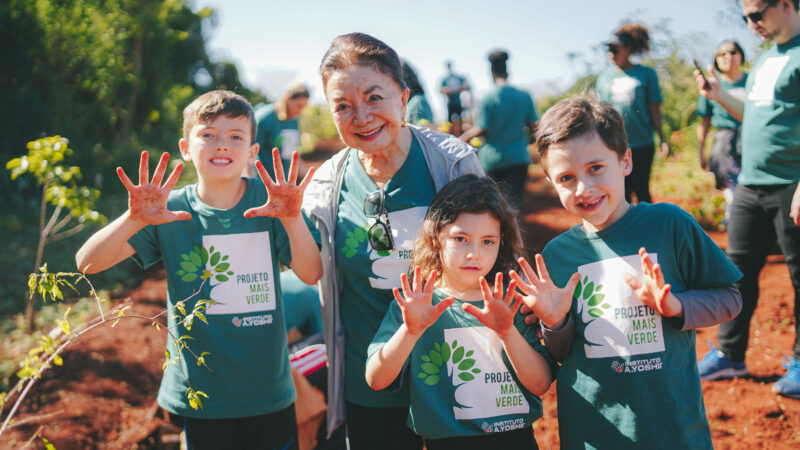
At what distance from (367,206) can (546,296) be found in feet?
2.39

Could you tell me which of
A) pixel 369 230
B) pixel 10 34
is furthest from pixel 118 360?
pixel 10 34

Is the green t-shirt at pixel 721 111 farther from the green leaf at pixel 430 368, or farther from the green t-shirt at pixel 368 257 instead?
the green leaf at pixel 430 368

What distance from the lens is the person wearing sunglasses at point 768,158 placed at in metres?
2.85

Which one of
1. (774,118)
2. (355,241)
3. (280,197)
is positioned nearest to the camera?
(280,197)

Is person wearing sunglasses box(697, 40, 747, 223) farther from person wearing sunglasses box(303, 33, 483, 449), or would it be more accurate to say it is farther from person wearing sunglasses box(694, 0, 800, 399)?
person wearing sunglasses box(303, 33, 483, 449)

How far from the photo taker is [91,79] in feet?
35.0

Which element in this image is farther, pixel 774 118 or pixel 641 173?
pixel 641 173

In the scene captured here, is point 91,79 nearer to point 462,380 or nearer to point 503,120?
point 503,120

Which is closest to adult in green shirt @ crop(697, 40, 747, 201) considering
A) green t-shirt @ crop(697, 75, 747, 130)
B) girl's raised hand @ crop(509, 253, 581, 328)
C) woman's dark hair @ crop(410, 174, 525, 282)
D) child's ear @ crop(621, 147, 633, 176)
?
green t-shirt @ crop(697, 75, 747, 130)

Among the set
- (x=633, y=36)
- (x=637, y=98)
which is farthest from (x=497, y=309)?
(x=633, y=36)

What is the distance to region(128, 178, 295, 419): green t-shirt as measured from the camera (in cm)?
209

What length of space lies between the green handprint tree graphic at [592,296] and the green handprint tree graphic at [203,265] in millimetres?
1286

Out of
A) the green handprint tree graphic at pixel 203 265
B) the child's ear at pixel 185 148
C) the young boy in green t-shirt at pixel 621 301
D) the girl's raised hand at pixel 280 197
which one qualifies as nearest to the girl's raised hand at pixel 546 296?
the young boy in green t-shirt at pixel 621 301

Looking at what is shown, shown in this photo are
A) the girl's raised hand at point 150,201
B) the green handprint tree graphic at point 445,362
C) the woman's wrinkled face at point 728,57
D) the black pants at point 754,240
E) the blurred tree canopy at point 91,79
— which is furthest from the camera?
the blurred tree canopy at point 91,79
